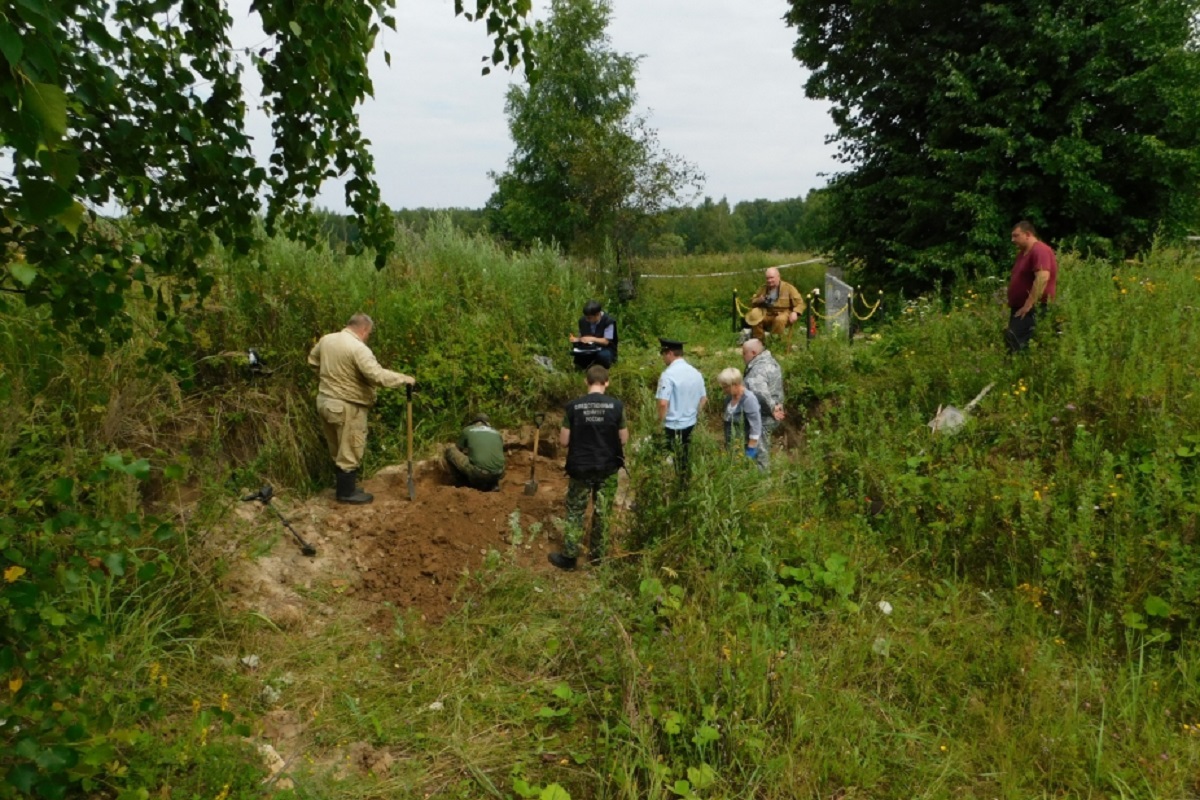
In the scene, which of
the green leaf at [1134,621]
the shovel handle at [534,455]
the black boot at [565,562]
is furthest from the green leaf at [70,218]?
the shovel handle at [534,455]

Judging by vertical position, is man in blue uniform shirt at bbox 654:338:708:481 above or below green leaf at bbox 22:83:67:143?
below

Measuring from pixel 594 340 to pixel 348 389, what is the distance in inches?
122

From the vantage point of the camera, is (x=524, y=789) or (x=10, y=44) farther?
(x=524, y=789)

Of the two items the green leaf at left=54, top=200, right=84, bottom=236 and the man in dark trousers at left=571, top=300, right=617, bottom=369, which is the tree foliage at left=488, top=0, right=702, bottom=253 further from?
the green leaf at left=54, top=200, right=84, bottom=236

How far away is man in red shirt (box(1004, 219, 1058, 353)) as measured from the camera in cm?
691

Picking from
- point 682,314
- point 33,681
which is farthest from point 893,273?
point 33,681

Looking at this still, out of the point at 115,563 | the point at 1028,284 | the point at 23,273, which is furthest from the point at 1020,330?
the point at 23,273

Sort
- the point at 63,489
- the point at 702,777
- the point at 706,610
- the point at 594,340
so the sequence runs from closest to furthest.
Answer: the point at 63,489 < the point at 702,777 < the point at 706,610 < the point at 594,340

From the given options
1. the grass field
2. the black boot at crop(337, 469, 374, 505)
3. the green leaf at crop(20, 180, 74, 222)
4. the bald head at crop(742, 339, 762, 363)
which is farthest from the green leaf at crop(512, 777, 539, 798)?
the bald head at crop(742, 339, 762, 363)

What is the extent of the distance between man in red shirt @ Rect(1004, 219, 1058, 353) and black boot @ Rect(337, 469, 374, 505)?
6.23 m

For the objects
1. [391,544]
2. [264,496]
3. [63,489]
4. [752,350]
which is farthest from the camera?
[752,350]

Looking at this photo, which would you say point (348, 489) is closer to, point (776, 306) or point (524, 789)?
point (524, 789)

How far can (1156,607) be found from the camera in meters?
4.43

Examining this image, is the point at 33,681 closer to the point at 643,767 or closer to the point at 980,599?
the point at 643,767
